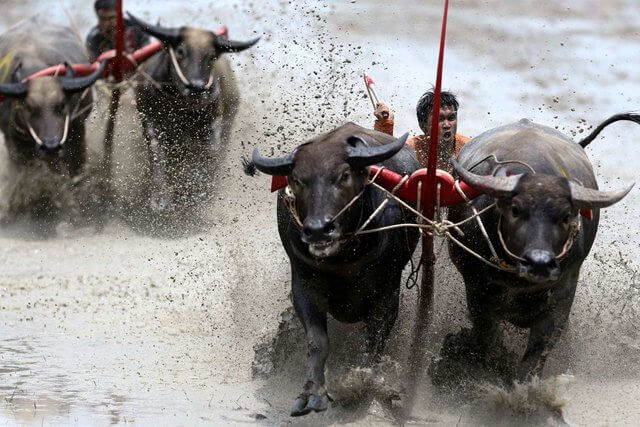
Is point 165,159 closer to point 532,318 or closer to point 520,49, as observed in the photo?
point 532,318

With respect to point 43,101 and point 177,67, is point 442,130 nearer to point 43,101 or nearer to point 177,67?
point 177,67

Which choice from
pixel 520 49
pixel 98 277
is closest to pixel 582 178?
pixel 98 277

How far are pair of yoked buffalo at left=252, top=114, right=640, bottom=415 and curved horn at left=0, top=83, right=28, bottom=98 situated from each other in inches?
161

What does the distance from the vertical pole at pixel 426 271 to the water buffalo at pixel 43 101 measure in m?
4.12

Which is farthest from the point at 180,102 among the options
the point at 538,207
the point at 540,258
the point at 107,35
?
the point at 540,258

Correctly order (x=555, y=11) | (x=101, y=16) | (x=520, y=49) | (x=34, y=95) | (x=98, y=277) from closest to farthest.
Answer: (x=98, y=277), (x=34, y=95), (x=101, y=16), (x=520, y=49), (x=555, y=11)

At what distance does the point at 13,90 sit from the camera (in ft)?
32.2

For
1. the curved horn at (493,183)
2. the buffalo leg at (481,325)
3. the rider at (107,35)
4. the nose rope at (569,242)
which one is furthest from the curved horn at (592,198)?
the rider at (107,35)

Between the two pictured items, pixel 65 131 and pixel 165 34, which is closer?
A: pixel 65 131

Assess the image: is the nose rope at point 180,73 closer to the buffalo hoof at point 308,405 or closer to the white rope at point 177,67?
the white rope at point 177,67

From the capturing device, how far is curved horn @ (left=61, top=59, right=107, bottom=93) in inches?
389

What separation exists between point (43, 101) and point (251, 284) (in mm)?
3169

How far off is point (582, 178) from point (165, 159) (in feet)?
15.7

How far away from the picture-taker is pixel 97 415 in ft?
19.5
